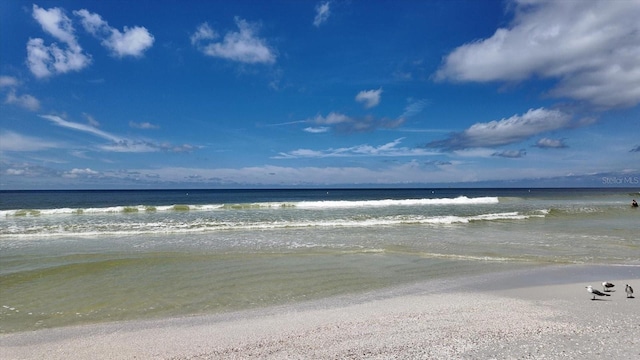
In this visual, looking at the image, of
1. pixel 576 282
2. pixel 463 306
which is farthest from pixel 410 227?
pixel 463 306

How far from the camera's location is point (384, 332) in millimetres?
5980

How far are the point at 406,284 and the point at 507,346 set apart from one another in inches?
166

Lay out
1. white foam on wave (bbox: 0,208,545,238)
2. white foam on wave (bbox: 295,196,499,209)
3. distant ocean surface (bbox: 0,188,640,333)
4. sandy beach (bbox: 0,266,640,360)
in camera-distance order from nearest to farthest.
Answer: sandy beach (bbox: 0,266,640,360), distant ocean surface (bbox: 0,188,640,333), white foam on wave (bbox: 0,208,545,238), white foam on wave (bbox: 295,196,499,209)

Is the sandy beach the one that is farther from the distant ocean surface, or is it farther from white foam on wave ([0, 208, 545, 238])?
white foam on wave ([0, 208, 545, 238])

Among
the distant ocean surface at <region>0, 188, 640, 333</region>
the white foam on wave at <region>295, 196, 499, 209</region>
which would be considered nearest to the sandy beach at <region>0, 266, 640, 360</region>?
the distant ocean surface at <region>0, 188, 640, 333</region>

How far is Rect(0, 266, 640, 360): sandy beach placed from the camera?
5258 millimetres

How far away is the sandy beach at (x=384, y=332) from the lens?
5258mm

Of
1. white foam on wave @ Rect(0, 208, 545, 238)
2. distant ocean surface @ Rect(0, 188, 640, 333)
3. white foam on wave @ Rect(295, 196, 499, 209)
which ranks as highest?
white foam on wave @ Rect(295, 196, 499, 209)

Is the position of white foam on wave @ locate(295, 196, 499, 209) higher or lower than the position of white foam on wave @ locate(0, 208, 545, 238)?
higher

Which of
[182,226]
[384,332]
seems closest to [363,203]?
[182,226]

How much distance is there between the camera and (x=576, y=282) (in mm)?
9445

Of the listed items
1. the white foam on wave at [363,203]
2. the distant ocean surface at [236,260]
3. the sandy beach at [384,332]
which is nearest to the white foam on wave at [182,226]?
the distant ocean surface at [236,260]

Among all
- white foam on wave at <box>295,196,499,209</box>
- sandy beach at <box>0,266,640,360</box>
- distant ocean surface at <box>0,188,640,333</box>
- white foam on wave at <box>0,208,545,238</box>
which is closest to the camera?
sandy beach at <box>0,266,640,360</box>

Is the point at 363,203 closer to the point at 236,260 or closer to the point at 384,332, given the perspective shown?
the point at 236,260
